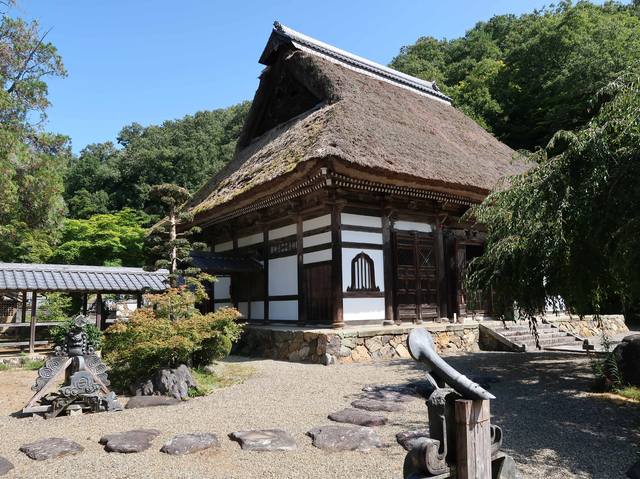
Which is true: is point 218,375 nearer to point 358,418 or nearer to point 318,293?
point 318,293

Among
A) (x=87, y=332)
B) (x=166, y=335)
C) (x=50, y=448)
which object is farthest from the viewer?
(x=87, y=332)

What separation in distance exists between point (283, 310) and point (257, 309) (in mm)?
1264

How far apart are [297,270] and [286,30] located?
25.4ft

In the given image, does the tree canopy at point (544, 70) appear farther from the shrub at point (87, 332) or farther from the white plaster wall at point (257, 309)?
the shrub at point (87, 332)

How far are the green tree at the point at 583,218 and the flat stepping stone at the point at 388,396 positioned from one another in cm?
213

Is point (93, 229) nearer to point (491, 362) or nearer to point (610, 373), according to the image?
point (491, 362)

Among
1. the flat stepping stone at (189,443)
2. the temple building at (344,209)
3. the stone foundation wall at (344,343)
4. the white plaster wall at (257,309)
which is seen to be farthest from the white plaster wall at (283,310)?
the flat stepping stone at (189,443)

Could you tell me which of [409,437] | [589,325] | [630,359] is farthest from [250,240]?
[589,325]

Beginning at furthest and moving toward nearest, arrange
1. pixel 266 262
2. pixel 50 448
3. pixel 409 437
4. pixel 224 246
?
1. pixel 224 246
2. pixel 266 262
3. pixel 409 437
4. pixel 50 448

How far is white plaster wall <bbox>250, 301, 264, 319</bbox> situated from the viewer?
1119cm

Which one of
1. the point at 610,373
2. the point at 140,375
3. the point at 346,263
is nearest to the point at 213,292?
the point at 346,263

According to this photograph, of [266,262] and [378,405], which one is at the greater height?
[266,262]

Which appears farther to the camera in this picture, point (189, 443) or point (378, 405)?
point (378, 405)

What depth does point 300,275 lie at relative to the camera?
9.83 m
